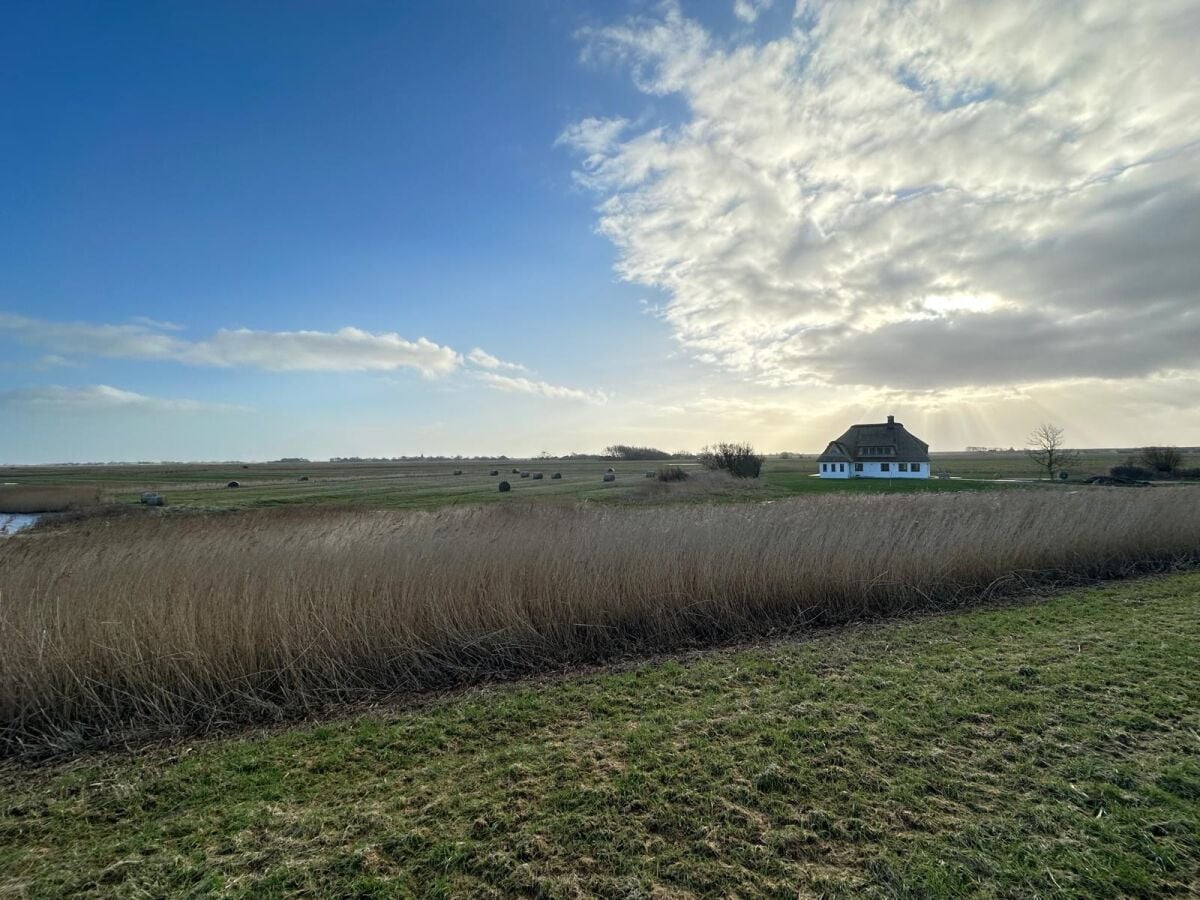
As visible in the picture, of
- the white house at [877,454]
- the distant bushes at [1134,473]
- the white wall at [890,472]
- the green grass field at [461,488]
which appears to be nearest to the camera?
the green grass field at [461,488]

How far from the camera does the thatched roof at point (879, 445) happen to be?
4922 centimetres

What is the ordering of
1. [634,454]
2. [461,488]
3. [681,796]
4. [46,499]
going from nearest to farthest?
[681,796], [46,499], [461,488], [634,454]

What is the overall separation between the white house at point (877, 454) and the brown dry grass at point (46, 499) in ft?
182

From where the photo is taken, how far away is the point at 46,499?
3114 cm

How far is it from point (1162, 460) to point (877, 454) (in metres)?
18.8

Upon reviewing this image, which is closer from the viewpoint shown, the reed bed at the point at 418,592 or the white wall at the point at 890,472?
the reed bed at the point at 418,592

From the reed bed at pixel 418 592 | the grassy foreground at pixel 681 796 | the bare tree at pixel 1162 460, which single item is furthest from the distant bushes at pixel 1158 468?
the grassy foreground at pixel 681 796

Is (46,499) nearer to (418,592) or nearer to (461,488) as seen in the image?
(461,488)

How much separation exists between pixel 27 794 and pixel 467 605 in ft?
Answer: 11.3

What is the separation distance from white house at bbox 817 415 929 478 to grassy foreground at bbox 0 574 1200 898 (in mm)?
49245

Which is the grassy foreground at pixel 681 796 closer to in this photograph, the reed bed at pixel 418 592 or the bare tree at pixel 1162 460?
the reed bed at pixel 418 592

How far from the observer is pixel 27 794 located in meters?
3.37

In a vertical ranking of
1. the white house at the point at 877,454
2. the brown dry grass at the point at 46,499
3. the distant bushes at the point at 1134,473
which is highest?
the white house at the point at 877,454

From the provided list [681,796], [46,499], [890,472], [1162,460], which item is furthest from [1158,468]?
[46,499]
